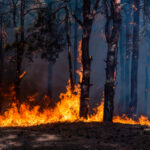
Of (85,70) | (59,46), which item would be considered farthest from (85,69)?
(59,46)

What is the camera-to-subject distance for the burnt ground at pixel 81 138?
608 centimetres

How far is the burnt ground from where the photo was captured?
6.08 m

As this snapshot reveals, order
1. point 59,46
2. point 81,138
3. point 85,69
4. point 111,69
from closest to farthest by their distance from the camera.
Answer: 1. point 81,138
2. point 111,69
3. point 85,69
4. point 59,46

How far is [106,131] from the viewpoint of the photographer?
823 cm

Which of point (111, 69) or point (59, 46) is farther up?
point (59, 46)

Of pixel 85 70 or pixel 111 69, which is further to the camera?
pixel 85 70

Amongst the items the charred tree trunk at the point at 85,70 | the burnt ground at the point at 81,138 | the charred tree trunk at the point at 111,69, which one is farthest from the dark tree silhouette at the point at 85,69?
the burnt ground at the point at 81,138

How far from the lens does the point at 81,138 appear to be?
7117mm

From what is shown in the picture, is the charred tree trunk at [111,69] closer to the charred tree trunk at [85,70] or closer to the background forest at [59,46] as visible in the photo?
the background forest at [59,46]

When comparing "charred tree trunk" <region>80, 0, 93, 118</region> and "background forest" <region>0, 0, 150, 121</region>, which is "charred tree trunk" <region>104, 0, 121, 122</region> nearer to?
"background forest" <region>0, 0, 150, 121</region>

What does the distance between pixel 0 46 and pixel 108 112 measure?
1052cm

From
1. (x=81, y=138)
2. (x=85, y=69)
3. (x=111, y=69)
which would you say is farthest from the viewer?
(x=85, y=69)

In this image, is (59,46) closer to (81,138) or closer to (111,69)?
(111,69)

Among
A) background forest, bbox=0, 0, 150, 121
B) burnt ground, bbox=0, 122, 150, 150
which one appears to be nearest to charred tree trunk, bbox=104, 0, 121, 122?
background forest, bbox=0, 0, 150, 121
